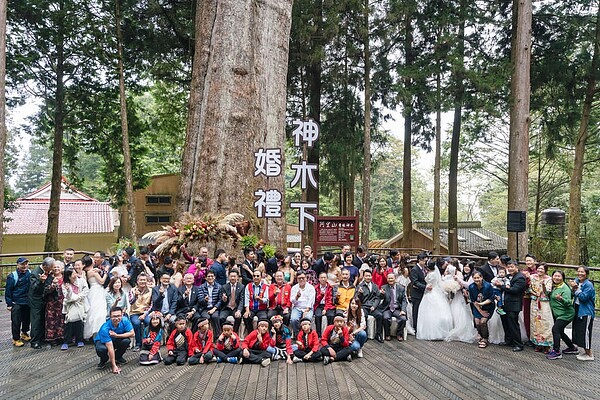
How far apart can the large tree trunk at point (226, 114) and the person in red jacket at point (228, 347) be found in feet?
12.3

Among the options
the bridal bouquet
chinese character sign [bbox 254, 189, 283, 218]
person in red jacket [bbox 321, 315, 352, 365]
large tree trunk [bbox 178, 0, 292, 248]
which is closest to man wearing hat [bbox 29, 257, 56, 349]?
large tree trunk [bbox 178, 0, 292, 248]

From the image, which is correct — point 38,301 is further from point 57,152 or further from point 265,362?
point 57,152

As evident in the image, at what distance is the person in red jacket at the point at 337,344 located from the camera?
18.9 ft

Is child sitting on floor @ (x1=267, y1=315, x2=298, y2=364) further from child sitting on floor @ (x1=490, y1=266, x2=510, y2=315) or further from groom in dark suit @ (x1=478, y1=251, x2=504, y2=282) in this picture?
groom in dark suit @ (x1=478, y1=251, x2=504, y2=282)

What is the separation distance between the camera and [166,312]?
6309 mm

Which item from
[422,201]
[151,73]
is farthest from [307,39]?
[422,201]

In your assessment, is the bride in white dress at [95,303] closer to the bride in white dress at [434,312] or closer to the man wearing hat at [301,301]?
the man wearing hat at [301,301]

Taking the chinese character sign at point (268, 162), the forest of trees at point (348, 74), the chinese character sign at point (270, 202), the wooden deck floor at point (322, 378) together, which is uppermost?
the forest of trees at point (348, 74)

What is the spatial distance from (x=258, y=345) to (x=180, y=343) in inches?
41.7

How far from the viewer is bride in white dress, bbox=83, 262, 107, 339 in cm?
650

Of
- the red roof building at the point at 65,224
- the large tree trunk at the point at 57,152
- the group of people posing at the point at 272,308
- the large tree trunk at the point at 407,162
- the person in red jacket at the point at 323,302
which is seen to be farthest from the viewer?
the red roof building at the point at 65,224

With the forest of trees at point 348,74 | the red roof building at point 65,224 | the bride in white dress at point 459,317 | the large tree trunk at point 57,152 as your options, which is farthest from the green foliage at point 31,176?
the bride in white dress at point 459,317

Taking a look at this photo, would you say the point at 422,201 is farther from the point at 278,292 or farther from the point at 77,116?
the point at 278,292

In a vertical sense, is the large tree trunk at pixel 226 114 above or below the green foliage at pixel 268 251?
above
